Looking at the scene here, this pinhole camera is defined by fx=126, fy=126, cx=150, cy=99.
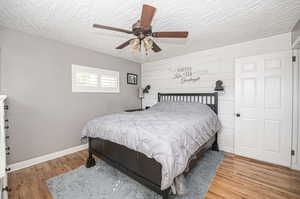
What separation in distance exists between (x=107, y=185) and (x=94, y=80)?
2562mm

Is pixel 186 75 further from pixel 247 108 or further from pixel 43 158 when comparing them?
pixel 43 158

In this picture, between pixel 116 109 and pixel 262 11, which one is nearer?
pixel 262 11

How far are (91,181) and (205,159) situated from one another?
7.38 ft

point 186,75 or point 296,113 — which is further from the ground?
point 186,75

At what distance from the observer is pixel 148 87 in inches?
181

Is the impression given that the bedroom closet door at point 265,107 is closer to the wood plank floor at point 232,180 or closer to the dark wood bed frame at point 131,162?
the wood plank floor at point 232,180

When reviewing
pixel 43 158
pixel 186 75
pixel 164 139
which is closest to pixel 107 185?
pixel 164 139

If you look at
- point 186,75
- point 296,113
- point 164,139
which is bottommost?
point 164,139

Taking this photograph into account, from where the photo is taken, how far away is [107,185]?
6.33 feet

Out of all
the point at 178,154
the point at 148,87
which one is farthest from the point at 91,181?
the point at 148,87

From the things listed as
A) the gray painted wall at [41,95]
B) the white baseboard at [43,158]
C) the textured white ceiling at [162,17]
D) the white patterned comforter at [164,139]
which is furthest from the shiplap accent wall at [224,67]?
the white baseboard at [43,158]

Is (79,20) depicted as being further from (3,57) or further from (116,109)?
(116,109)

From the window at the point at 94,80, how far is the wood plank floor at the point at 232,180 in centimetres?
173

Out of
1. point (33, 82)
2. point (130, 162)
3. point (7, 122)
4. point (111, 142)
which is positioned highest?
point (33, 82)
